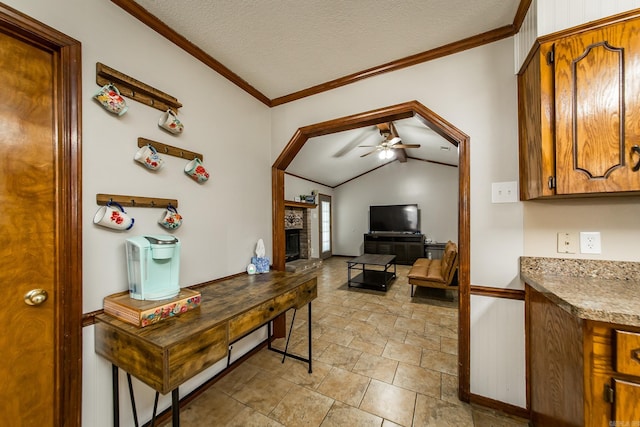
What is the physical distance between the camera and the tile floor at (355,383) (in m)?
1.49

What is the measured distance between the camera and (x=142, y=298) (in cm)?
121

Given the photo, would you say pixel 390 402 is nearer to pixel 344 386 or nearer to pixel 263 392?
pixel 344 386

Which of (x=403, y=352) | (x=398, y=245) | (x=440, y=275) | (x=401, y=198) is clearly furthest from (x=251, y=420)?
(x=401, y=198)

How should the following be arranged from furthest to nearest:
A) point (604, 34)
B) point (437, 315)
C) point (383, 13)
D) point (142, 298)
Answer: point (437, 315) < point (383, 13) < point (142, 298) < point (604, 34)

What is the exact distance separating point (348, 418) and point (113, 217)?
1.82 m

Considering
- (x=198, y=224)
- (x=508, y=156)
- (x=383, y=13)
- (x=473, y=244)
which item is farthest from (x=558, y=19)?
(x=198, y=224)

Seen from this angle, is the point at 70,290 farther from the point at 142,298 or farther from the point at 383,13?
the point at 383,13

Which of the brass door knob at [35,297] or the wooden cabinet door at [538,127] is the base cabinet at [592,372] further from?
the brass door knob at [35,297]

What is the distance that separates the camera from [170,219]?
4.90 ft

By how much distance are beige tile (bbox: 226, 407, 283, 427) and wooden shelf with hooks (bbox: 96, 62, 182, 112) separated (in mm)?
2037

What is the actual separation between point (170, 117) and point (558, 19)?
86.9 inches

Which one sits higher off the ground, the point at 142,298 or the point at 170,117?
the point at 170,117

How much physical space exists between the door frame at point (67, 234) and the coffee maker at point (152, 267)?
201 mm

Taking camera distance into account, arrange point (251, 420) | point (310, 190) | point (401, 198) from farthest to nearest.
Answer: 1. point (401, 198)
2. point (310, 190)
3. point (251, 420)
